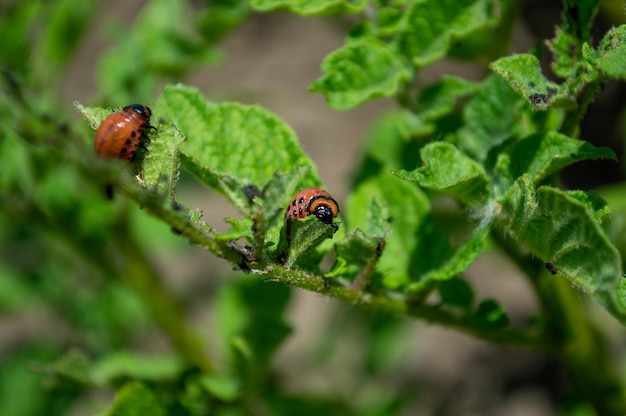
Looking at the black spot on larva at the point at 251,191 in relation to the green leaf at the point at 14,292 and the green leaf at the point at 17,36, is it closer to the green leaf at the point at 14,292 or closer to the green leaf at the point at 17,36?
the green leaf at the point at 17,36

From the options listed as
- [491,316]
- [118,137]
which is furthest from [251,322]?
[118,137]

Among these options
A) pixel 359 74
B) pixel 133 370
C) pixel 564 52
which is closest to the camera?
pixel 564 52

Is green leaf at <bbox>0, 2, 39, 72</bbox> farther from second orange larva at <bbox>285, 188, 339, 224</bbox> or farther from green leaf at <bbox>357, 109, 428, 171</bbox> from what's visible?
second orange larva at <bbox>285, 188, 339, 224</bbox>

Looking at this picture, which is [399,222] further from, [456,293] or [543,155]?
[543,155]

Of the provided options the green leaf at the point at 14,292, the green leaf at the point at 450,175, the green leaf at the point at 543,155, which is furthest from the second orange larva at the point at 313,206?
the green leaf at the point at 14,292

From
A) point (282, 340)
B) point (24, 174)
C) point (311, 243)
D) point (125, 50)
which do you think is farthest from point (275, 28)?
point (311, 243)

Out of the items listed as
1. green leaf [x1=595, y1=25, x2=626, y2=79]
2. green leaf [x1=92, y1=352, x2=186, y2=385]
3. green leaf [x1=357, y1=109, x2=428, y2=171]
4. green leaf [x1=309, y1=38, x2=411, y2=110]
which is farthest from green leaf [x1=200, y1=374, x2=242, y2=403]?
green leaf [x1=595, y1=25, x2=626, y2=79]
